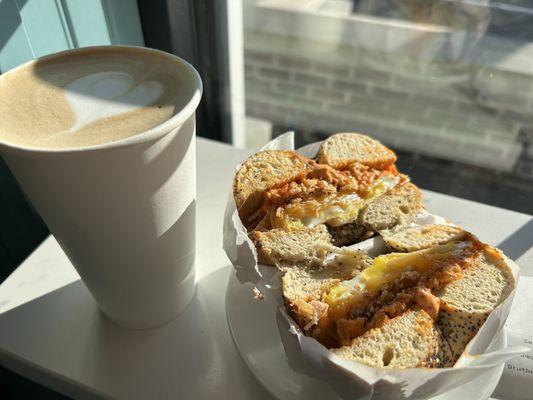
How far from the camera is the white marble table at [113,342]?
71 centimetres

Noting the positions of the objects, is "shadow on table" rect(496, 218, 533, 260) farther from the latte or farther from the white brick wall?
the latte

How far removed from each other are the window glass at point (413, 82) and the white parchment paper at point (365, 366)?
2.84ft

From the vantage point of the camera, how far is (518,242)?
0.96 meters

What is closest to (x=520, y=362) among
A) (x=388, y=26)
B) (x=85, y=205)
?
(x=85, y=205)

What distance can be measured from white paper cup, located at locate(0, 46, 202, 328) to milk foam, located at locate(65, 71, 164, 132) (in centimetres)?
6

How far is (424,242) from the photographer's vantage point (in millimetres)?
722

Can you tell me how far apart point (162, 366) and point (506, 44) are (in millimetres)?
1221

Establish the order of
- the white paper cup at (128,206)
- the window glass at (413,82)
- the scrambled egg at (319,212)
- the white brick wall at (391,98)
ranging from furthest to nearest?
the white brick wall at (391,98) → the window glass at (413,82) → the scrambled egg at (319,212) → the white paper cup at (128,206)

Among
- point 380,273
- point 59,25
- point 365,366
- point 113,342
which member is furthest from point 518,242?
point 59,25

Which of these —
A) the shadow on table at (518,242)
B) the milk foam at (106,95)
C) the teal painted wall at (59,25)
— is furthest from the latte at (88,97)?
the shadow on table at (518,242)

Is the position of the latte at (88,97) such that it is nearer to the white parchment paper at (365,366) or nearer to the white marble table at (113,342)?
the white parchment paper at (365,366)

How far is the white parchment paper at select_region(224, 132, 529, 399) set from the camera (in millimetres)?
546

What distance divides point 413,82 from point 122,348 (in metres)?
1.23

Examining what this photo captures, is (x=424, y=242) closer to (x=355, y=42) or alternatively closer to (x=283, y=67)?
(x=355, y=42)
